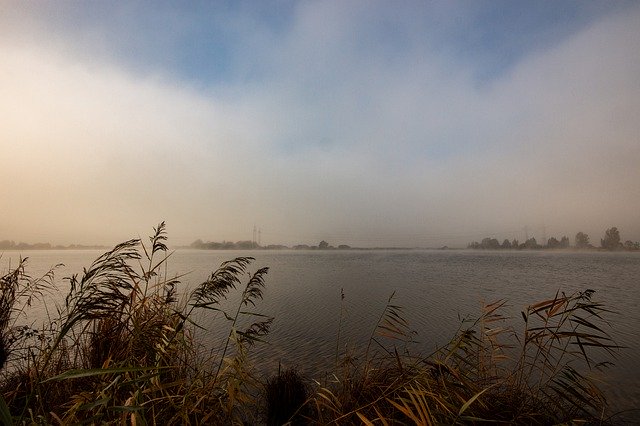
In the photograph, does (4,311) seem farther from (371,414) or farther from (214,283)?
(371,414)

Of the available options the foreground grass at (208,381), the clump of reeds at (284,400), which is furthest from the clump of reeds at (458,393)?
the clump of reeds at (284,400)

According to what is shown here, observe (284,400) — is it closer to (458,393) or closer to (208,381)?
(208,381)

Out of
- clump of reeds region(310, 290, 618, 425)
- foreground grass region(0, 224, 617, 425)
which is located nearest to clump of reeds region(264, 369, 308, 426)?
foreground grass region(0, 224, 617, 425)

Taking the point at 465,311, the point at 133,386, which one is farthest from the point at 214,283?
the point at 465,311

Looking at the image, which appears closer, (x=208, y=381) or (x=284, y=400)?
(x=208, y=381)

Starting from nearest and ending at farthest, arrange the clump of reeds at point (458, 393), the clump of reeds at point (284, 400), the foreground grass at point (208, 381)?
the clump of reeds at point (458, 393) → the foreground grass at point (208, 381) → the clump of reeds at point (284, 400)

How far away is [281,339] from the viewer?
42.3ft

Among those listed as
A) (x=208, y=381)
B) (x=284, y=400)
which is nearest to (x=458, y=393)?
(x=208, y=381)

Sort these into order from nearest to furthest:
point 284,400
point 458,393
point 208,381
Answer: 1. point 458,393
2. point 208,381
3. point 284,400

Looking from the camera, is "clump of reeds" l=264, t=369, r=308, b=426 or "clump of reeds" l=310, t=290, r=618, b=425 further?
"clump of reeds" l=264, t=369, r=308, b=426

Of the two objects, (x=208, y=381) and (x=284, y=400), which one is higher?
(x=208, y=381)

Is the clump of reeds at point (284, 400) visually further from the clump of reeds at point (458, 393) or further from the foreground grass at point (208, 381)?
the clump of reeds at point (458, 393)

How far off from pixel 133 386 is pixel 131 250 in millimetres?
2278

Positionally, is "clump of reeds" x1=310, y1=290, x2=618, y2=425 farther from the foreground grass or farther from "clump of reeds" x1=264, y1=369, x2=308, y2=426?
"clump of reeds" x1=264, y1=369, x2=308, y2=426
